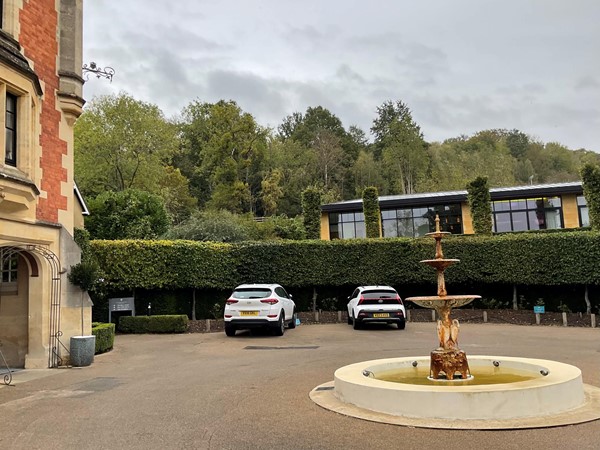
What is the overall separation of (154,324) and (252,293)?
5.30m

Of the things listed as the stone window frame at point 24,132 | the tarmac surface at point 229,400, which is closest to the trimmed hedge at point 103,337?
the tarmac surface at point 229,400

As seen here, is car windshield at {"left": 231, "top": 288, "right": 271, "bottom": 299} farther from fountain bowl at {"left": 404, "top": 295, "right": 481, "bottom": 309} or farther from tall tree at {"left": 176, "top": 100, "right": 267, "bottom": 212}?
tall tree at {"left": 176, "top": 100, "right": 267, "bottom": 212}

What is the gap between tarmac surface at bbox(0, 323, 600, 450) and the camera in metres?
5.49

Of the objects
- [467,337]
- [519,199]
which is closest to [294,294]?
[467,337]

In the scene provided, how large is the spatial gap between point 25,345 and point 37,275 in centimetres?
170

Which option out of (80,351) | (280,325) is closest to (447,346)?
(80,351)

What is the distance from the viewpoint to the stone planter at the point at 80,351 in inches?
470

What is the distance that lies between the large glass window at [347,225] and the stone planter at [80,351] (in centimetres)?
2537

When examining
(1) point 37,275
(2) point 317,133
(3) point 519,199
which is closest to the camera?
(1) point 37,275

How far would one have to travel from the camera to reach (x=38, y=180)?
1185cm

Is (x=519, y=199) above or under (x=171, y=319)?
above

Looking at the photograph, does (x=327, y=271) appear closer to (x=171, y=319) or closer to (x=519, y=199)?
(x=171, y=319)

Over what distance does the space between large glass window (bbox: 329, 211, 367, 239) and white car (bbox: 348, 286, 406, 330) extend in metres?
17.2

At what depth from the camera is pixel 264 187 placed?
50.0 meters
